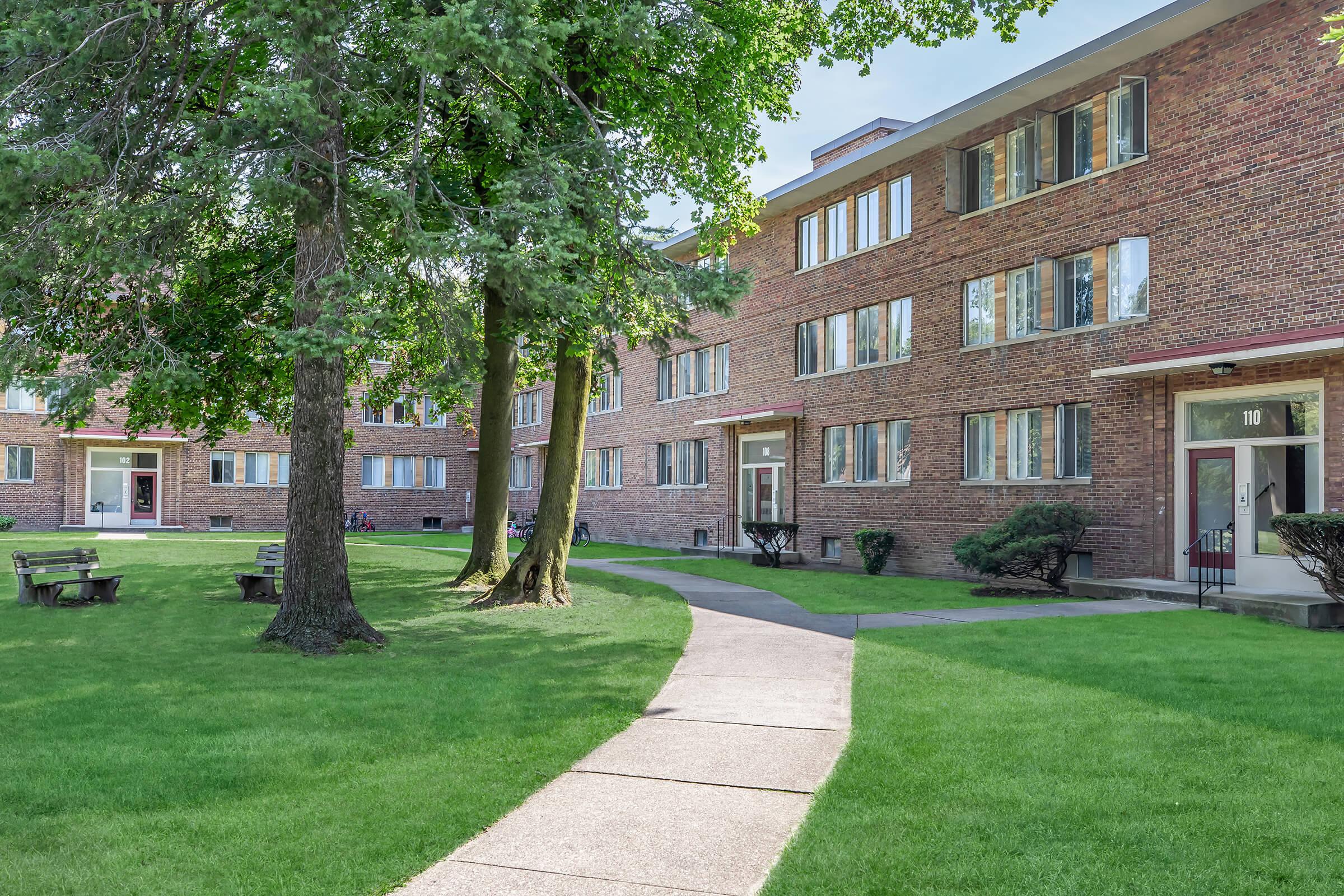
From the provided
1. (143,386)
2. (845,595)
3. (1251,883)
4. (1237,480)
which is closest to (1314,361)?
(1237,480)

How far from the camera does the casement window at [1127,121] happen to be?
18531 mm

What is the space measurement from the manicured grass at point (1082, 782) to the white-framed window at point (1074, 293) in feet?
33.8

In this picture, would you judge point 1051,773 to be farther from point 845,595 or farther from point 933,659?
point 845,595

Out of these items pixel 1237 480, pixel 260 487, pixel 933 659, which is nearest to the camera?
pixel 933 659

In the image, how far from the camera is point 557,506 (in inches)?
645

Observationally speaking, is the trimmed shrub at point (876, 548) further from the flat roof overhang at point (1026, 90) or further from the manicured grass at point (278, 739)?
the manicured grass at point (278, 739)

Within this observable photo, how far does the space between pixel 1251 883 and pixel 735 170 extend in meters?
15.6

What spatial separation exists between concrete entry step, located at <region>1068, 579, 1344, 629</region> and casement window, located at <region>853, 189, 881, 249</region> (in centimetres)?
1016

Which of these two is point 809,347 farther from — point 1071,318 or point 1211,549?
point 1211,549

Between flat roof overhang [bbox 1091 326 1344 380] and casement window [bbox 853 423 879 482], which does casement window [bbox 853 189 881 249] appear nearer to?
A: casement window [bbox 853 423 879 482]

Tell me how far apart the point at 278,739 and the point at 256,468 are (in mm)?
45114

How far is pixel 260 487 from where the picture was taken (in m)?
49.1

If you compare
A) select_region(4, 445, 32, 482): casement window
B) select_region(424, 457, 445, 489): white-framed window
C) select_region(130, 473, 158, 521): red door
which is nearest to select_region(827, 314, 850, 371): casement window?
select_region(424, 457, 445, 489): white-framed window

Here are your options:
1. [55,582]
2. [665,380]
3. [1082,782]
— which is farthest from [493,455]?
[665,380]
